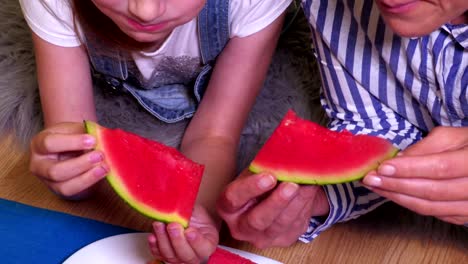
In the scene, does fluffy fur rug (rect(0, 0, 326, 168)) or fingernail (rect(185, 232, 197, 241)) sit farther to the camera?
fluffy fur rug (rect(0, 0, 326, 168))

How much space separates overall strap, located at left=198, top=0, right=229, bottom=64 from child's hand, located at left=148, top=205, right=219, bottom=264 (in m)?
0.33

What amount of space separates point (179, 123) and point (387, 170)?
0.58m

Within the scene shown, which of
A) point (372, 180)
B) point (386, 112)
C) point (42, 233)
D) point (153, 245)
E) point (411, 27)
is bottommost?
point (42, 233)

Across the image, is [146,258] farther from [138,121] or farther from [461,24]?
[461,24]

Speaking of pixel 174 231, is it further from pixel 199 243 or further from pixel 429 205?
pixel 429 205

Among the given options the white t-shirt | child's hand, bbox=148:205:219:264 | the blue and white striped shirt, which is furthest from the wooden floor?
the white t-shirt

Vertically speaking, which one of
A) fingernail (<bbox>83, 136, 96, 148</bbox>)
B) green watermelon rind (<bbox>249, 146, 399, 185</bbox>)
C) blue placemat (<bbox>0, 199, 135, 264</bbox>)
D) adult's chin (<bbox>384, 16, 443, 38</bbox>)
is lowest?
blue placemat (<bbox>0, 199, 135, 264</bbox>)

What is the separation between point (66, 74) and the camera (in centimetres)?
123

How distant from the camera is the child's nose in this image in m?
1.00

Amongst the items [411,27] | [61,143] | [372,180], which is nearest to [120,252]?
[61,143]

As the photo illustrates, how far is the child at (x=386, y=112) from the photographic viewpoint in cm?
90

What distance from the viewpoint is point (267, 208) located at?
0.99m

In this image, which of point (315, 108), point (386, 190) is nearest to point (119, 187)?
point (386, 190)

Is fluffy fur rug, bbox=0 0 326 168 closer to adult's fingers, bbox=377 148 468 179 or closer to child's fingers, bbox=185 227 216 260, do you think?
child's fingers, bbox=185 227 216 260
